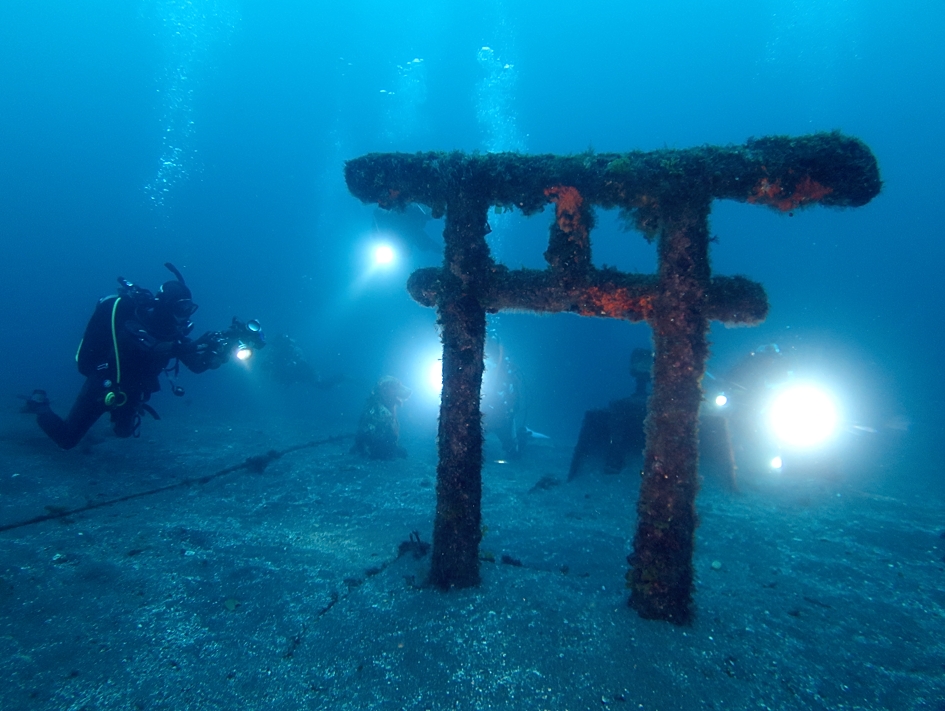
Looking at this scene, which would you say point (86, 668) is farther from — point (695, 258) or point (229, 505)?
Answer: point (695, 258)

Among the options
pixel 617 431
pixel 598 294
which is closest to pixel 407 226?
pixel 617 431

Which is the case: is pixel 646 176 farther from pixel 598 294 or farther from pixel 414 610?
pixel 414 610

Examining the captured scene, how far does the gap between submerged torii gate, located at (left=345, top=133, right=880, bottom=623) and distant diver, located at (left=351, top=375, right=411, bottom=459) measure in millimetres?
8108

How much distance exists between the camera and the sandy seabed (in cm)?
320

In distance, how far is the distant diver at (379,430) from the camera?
1228 cm


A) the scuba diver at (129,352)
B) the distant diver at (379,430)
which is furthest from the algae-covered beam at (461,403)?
the distant diver at (379,430)

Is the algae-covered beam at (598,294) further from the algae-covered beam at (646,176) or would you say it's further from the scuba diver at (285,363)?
the scuba diver at (285,363)

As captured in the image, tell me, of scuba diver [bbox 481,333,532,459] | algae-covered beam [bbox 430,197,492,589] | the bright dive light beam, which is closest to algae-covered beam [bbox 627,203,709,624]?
algae-covered beam [bbox 430,197,492,589]

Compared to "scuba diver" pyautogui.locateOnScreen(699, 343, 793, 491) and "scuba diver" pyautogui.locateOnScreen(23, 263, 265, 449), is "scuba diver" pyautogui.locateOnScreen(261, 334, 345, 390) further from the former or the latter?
"scuba diver" pyautogui.locateOnScreen(699, 343, 793, 491)

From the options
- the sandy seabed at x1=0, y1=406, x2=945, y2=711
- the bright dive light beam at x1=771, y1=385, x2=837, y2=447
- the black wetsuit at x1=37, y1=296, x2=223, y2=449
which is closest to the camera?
the sandy seabed at x1=0, y1=406, x2=945, y2=711

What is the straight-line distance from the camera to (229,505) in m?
7.69

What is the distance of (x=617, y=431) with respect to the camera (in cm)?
1005

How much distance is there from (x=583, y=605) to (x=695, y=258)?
11.2ft

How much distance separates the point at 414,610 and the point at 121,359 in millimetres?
7570
